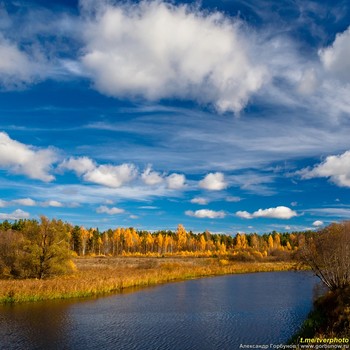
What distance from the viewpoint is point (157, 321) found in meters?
34.2

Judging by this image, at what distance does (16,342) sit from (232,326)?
57.7ft

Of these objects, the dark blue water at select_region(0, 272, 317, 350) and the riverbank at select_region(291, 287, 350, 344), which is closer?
the riverbank at select_region(291, 287, 350, 344)

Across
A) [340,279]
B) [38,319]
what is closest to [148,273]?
[38,319]

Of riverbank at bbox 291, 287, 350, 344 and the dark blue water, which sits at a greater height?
riverbank at bbox 291, 287, 350, 344

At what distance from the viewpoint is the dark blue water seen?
88.4ft

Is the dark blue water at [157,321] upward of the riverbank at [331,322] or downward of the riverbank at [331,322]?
downward

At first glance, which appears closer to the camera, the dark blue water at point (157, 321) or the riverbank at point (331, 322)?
the riverbank at point (331, 322)

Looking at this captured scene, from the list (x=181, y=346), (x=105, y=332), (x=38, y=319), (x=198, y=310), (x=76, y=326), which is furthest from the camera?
(x=198, y=310)

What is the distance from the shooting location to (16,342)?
26484mm

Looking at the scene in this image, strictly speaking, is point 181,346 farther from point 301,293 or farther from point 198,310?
point 301,293

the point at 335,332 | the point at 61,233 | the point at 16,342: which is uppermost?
the point at 61,233

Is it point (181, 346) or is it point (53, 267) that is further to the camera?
point (53, 267)

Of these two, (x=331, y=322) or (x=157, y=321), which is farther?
(x=157, y=321)

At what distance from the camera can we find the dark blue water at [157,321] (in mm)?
26953
